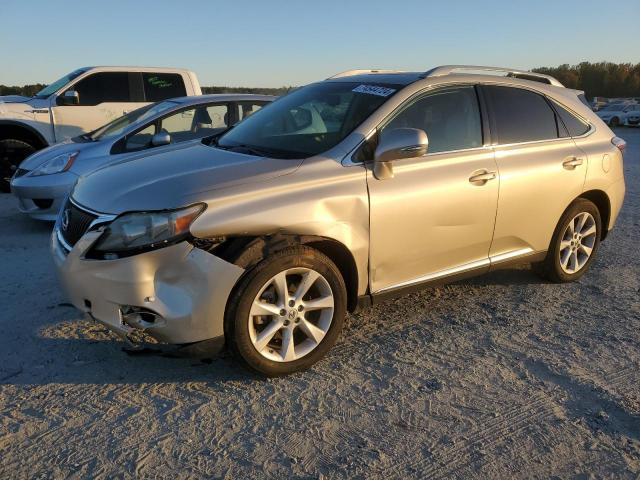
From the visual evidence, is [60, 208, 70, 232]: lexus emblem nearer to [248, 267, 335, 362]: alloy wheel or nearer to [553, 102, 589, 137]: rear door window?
[248, 267, 335, 362]: alloy wheel

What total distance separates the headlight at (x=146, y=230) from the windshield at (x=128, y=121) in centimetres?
440

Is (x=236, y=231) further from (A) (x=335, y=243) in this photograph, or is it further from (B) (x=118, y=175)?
(B) (x=118, y=175)

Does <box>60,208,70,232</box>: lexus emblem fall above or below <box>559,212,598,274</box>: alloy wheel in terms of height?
above

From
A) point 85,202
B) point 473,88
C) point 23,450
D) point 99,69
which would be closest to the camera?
point 23,450

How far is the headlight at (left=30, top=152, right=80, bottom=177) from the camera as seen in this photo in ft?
21.3

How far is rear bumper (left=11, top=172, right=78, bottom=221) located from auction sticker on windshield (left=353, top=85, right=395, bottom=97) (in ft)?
12.6

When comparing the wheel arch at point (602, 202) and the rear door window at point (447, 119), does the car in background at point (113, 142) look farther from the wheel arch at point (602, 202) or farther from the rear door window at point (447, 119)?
the wheel arch at point (602, 202)

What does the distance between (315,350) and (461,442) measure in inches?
39.6

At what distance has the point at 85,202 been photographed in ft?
10.6

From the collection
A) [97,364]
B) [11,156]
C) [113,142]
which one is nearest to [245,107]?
[113,142]

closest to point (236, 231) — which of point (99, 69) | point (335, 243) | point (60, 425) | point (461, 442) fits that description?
point (335, 243)

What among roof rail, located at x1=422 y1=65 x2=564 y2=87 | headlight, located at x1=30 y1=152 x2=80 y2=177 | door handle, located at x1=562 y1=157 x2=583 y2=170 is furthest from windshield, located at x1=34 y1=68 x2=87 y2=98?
door handle, located at x1=562 y1=157 x2=583 y2=170

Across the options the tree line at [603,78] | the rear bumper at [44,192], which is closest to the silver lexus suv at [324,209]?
the rear bumper at [44,192]

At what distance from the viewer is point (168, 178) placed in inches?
124
